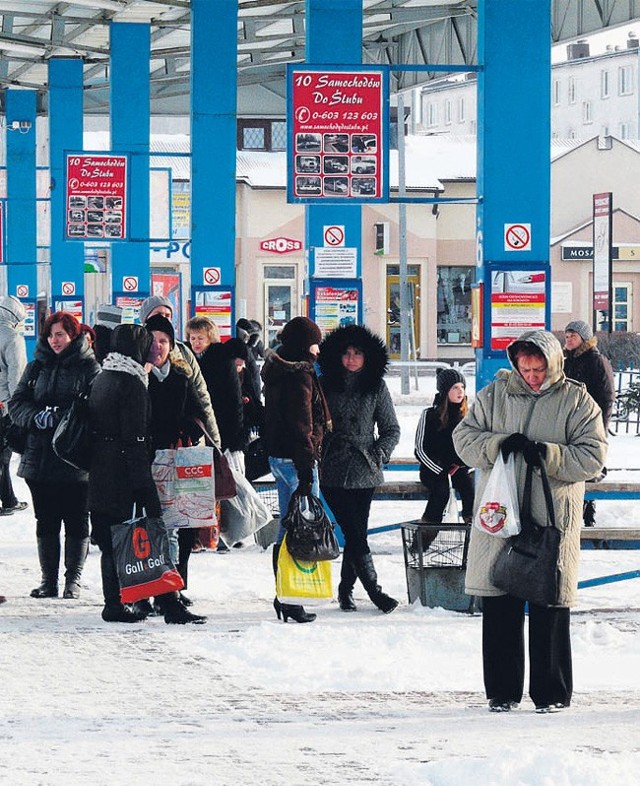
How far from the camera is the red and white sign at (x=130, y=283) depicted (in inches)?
1090

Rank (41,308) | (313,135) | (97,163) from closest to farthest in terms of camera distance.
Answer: (313,135) → (97,163) → (41,308)

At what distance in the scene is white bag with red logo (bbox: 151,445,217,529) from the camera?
33.1ft

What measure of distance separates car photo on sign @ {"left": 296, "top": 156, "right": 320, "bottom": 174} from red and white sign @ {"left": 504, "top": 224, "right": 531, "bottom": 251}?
1.72m

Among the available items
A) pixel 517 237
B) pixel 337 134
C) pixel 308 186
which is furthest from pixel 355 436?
pixel 337 134

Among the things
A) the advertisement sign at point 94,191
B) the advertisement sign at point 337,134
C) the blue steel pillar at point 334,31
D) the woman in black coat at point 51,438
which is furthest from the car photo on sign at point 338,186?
the advertisement sign at point 94,191

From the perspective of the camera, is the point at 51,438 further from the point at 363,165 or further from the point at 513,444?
the point at 363,165

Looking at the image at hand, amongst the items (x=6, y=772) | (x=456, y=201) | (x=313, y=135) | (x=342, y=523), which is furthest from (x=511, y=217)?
(x=6, y=772)

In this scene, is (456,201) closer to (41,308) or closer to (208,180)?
(208,180)

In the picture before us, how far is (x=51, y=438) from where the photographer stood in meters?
10.5

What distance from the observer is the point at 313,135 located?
14.1 metres

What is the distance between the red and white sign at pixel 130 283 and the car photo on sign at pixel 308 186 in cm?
1382

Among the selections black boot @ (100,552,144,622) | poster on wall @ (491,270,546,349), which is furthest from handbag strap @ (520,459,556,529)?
poster on wall @ (491,270,546,349)

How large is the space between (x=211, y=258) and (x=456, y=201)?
802 cm

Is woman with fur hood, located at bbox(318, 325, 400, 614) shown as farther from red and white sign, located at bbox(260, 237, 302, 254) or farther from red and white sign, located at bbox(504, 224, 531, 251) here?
red and white sign, located at bbox(260, 237, 302, 254)
